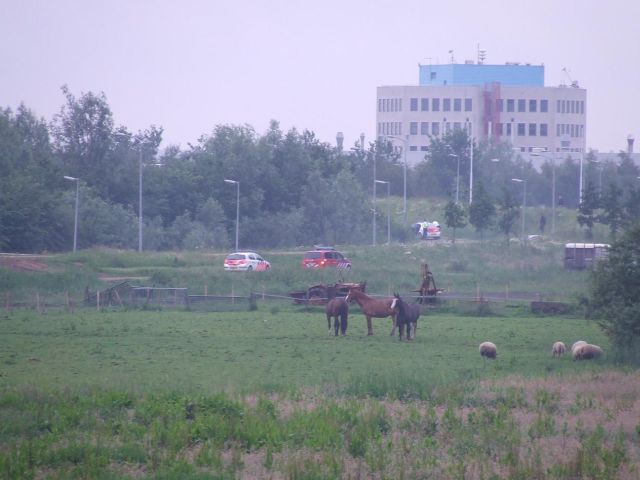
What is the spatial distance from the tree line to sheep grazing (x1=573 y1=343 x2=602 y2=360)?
4989cm

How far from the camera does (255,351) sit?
28.8 meters

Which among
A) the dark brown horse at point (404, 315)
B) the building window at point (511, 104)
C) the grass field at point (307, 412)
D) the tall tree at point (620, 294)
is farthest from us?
the building window at point (511, 104)

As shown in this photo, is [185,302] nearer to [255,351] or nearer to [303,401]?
[255,351]

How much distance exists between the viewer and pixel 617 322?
28.0 meters

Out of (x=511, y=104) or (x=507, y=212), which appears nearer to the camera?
(x=507, y=212)

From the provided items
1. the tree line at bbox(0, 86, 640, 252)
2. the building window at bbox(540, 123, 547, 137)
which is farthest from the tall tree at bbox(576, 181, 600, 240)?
the building window at bbox(540, 123, 547, 137)

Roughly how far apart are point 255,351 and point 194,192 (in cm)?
6320

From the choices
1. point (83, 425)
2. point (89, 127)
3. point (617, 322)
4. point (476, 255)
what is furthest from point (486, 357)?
point (89, 127)

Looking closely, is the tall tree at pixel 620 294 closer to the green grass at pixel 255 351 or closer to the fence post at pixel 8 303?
the green grass at pixel 255 351

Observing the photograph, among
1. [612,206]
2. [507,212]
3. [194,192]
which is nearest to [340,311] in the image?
[612,206]

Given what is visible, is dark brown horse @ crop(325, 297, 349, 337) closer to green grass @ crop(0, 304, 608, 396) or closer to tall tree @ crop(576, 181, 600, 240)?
green grass @ crop(0, 304, 608, 396)

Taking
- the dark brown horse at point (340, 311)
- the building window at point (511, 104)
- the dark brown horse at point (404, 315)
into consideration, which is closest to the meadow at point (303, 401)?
the dark brown horse at point (404, 315)

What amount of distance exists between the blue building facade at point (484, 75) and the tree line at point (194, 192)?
4974cm

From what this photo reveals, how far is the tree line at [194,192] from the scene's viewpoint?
75.3 meters
